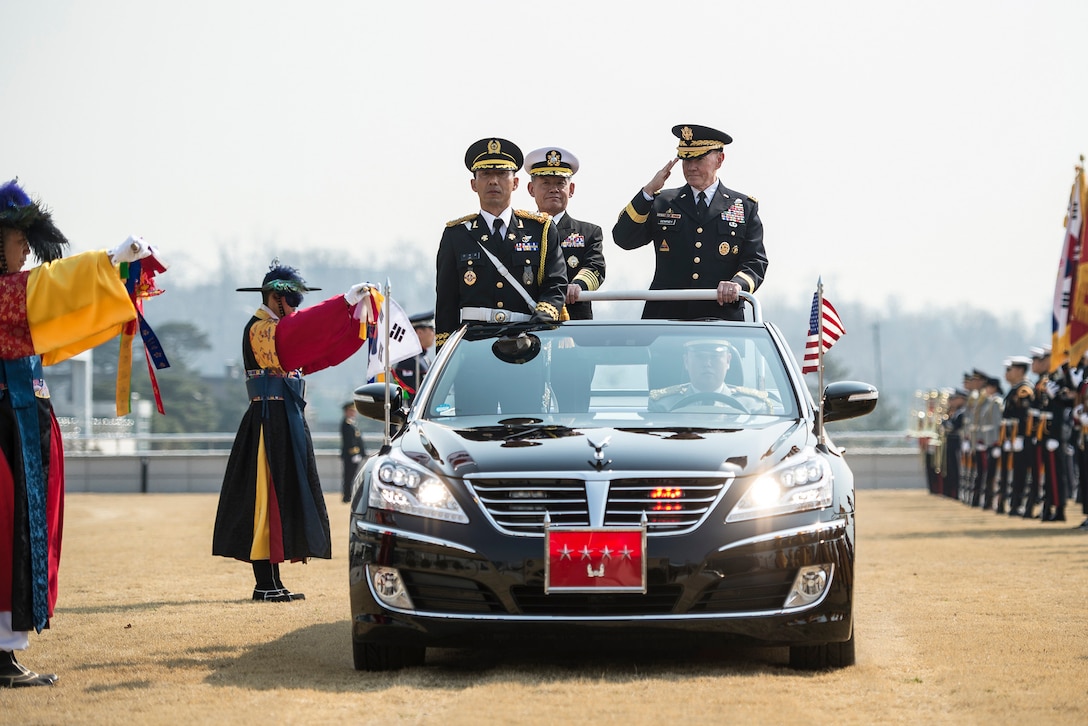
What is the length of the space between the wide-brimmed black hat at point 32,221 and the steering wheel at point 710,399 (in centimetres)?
272

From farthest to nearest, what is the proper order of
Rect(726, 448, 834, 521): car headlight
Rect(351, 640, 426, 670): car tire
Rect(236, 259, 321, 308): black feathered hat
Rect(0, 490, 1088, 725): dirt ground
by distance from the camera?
Rect(236, 259, 321, 308): black feathered hat
Rect(351, 640, 426, 670): car tire
Rect(726, 448, 834, 521): car headlight
Rect(0, 490, 1088, 725): dirt ground

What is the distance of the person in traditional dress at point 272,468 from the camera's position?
34.7ft

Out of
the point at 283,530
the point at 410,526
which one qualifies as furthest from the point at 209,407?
the point at 410,526

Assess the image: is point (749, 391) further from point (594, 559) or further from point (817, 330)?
point (817, 330)

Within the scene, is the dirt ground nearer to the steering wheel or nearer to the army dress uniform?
the steering wheel

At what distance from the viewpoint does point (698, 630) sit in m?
6.69

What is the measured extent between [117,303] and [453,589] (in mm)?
1772

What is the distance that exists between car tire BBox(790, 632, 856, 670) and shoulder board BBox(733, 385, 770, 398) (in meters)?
1.25

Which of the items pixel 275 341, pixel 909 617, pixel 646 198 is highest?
pixel 646 198

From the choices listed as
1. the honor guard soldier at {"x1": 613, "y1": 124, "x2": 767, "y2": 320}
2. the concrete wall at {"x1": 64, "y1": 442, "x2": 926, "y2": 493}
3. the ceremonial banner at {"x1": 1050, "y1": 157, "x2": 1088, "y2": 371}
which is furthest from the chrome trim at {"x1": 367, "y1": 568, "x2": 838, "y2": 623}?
the concrete wall at {"x1": 64, "y1": 442, "x2": 926, "y2": 493}

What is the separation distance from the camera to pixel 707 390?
7918 mm

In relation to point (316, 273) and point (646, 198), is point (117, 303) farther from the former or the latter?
point (316, 273)

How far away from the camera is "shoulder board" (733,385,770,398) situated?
26.0 ft

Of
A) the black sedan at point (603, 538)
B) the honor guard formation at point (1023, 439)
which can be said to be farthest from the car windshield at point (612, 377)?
the honor guard formation at point (1023, 439)
